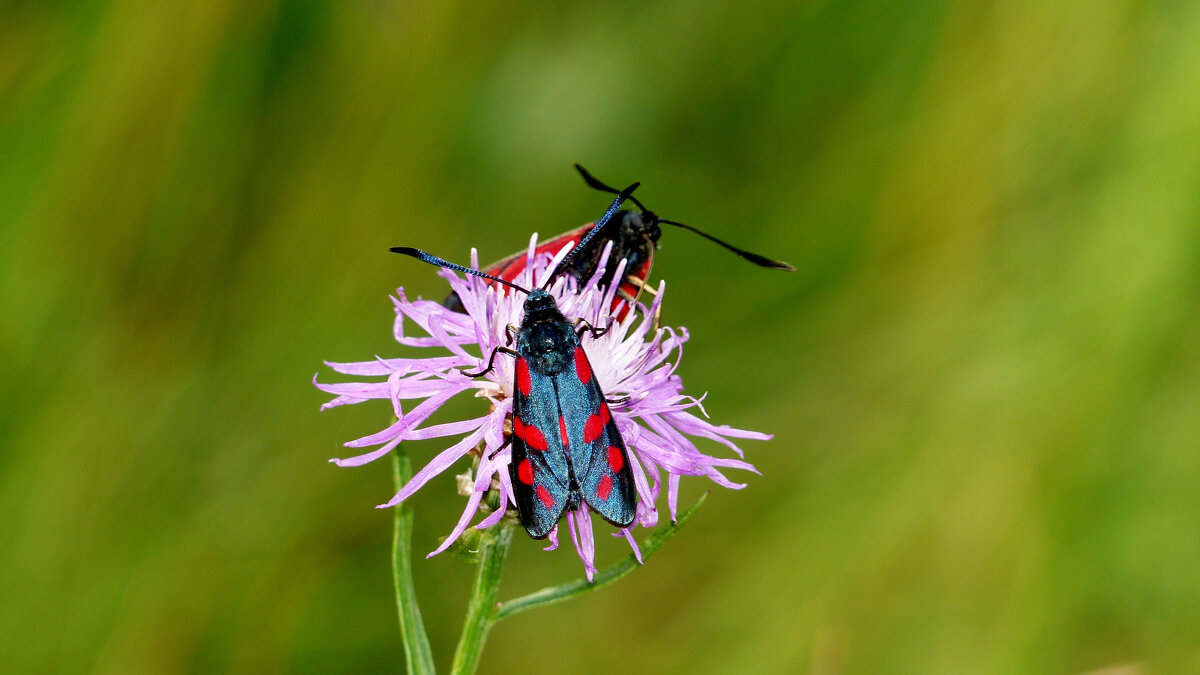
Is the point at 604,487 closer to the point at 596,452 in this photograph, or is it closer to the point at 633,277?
the point at 596,452

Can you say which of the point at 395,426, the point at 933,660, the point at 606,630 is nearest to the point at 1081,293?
the point at 933,660

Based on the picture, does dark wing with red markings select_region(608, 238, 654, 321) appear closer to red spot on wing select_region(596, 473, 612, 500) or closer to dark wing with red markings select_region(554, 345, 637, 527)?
dark wing with red markings select_region(554, 345, 637, 527)

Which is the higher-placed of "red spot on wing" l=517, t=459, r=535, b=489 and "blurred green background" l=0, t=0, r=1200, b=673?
"blurred green background" l=0, t=0, r=1200, b=673

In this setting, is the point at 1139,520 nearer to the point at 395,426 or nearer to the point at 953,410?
the point at 953,410

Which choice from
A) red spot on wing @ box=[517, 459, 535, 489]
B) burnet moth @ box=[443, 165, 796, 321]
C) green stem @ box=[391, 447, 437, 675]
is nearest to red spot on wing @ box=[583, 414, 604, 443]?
red spot on wing @ box=[517, 459, 535, 489]

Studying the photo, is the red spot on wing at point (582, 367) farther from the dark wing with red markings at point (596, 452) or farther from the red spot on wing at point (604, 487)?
the red spot on wing at point (604, 487)

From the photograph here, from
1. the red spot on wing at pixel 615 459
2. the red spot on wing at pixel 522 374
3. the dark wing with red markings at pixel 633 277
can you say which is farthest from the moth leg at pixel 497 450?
the dark wing with red markings at pixel 633 277

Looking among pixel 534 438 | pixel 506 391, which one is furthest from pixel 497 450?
pixel 506 391

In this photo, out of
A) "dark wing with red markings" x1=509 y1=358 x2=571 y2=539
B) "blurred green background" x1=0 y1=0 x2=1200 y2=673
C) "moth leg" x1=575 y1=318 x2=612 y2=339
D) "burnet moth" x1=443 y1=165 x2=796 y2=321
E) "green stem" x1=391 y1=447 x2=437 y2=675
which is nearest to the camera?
"dark wing with red markings" x1=509 y1=358 x2=571 y2=539
